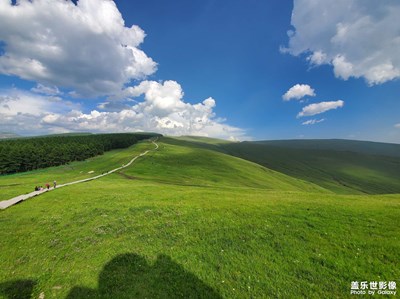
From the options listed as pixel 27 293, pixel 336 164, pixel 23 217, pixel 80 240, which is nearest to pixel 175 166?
pixel 23 217

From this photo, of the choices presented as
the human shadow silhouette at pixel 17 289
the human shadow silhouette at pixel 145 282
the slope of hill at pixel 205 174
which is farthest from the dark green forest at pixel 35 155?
the human shadow silhouette at pixel 145 282

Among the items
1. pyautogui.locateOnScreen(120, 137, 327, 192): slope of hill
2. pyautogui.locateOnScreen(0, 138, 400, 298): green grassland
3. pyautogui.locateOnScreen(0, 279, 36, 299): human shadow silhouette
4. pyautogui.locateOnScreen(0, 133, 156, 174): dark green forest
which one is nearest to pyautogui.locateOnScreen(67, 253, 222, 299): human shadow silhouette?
pyautogui.locateOnScreen(0, 138, 400, 298): green grassland

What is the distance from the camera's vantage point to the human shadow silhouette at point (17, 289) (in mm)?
12477

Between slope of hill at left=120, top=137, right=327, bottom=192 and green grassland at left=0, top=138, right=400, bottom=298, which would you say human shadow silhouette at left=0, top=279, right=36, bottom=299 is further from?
slope of hill at left=120, top=137, right=327, bottom=192

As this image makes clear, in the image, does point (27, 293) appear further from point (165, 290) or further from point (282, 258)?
point (282, 258)

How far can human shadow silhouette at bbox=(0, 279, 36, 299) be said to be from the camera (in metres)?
12.5

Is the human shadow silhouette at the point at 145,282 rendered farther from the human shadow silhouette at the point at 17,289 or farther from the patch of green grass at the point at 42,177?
the patch of green grass at the point at 42,177

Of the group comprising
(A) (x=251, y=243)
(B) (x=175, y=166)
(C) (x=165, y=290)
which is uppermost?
(A) (x=251, y=243)

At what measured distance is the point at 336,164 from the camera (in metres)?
194

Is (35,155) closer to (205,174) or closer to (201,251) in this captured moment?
(205,174)

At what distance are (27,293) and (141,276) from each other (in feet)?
23.0

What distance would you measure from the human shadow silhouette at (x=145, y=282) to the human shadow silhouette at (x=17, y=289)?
9.86 ft

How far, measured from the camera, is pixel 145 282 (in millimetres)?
13070

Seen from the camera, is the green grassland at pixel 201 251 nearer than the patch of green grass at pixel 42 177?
Yes
